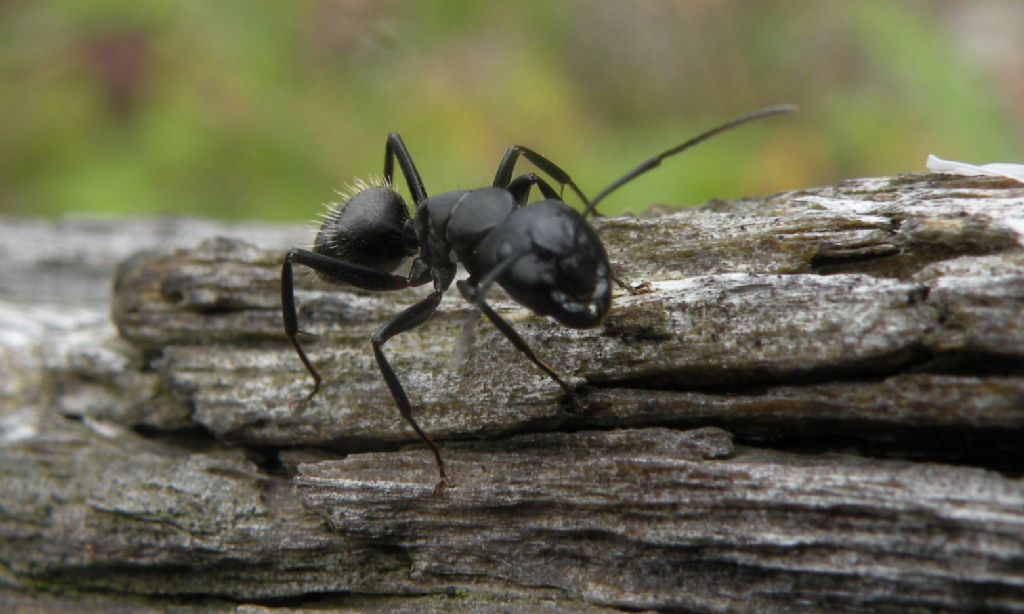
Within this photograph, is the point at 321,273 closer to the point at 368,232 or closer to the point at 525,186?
the point at 368,232

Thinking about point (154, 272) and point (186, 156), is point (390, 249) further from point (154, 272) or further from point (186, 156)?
point (186, 156)

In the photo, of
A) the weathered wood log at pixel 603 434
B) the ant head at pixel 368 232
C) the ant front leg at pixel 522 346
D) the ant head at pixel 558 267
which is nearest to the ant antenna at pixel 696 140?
the ant head at pixel 558 267

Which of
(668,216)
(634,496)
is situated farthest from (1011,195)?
(634,496)

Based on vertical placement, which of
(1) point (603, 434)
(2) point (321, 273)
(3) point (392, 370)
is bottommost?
(1) point (603, 434)

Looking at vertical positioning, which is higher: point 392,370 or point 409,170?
point 409,170

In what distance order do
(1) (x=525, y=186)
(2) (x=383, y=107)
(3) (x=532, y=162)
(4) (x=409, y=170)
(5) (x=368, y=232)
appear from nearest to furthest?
(1) (x=525, y=186), (3) (x=532, y=162), (5) (x=368, y=232), (4) (x=409, y=170), (2) (x=383, y=107)

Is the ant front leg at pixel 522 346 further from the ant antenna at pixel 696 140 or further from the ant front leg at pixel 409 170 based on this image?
the ant front leg at pixel 409 170

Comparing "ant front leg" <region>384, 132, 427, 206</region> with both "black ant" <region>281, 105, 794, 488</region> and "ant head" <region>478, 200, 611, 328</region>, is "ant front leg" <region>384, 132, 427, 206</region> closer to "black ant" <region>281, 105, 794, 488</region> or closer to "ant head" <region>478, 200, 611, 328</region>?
"black ant" <region>281, 105, 794, 488</region>

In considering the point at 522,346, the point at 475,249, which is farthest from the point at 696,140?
the point at 475,249
